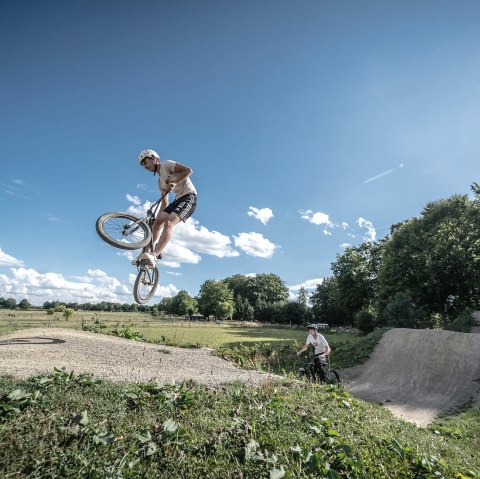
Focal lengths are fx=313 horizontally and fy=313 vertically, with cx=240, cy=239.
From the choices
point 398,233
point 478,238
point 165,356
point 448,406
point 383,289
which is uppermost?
point 398,233

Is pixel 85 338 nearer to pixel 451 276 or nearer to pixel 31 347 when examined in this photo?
pixel 31 347

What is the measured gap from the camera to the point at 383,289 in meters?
33.9

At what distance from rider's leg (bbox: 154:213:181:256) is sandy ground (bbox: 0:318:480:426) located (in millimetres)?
3723

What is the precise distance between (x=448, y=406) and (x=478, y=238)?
22.2m

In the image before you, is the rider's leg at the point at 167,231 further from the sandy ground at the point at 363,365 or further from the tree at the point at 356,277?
the tree at the point at 356,277

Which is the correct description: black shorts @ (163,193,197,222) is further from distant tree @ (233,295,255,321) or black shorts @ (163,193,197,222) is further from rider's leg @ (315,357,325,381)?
distant tree @ (233,295,255,321)

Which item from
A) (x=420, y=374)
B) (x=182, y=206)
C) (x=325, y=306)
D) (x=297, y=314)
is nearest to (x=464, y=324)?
(x=420, y=374)

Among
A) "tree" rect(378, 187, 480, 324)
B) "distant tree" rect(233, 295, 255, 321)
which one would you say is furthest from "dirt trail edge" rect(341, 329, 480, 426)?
"distant tree" rect(233, 295, 255, 321)

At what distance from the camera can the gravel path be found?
8727mm

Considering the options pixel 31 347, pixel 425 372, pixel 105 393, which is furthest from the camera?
pixel 425 372

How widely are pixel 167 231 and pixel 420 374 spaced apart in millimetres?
14757

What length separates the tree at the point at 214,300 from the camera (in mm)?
69156

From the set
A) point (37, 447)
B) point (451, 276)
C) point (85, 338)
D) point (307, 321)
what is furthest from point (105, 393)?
point (307, 321)

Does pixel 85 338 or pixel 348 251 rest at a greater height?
pixel 348 251
